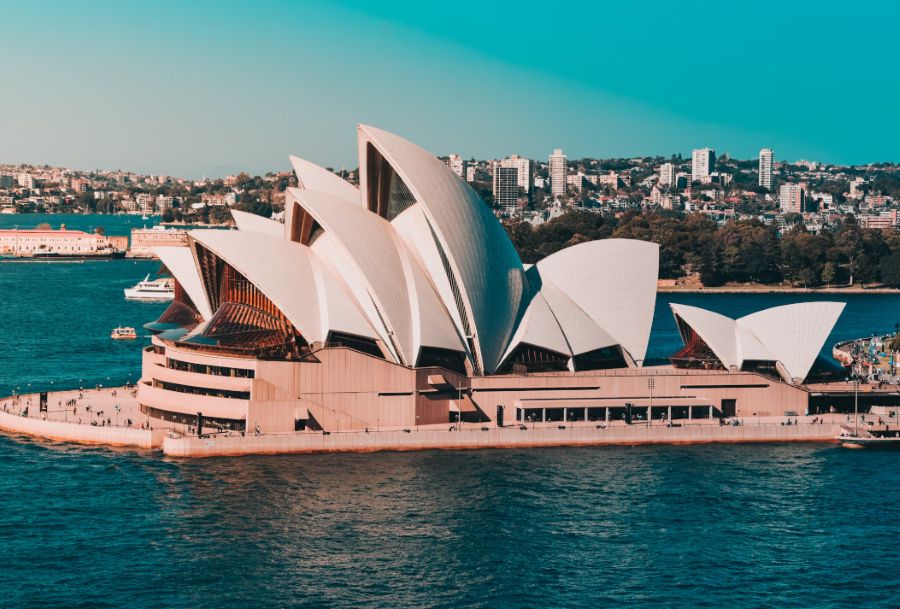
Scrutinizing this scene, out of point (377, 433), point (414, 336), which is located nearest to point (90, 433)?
point (377, 433)

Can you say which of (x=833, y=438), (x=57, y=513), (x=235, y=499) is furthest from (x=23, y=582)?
(x=833, y=438)

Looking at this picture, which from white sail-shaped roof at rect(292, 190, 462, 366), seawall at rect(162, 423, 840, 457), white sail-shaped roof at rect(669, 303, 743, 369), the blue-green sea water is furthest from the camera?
white sail-shaped roof at rect(669, 303, 743, 369)

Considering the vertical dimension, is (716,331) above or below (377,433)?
above

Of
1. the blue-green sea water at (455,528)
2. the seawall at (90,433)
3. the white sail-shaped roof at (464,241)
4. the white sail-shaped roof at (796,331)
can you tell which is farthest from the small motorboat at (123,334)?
the white sail-shaped roof at (796,331)

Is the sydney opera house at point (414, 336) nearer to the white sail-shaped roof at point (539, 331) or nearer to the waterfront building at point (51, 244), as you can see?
the white sail-shaped roof at point (539, 331)

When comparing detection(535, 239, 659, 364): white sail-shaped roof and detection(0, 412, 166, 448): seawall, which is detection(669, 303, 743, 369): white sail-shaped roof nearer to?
detection(535, 239, 659, 364): white sail-shaped roof

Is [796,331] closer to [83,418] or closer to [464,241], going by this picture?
[464,241]

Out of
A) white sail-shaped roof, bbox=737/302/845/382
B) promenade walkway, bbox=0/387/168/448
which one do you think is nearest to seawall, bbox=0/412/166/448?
promenade walkway, bbox=0/387/168/448
